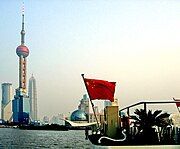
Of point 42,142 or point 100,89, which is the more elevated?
point 100,89

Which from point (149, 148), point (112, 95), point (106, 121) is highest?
point (112, 95)

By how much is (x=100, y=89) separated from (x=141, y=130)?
2119 millimetres

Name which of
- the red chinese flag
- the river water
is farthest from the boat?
the river water

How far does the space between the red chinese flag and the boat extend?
90 cm

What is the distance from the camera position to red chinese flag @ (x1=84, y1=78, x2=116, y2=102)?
13.6 meters

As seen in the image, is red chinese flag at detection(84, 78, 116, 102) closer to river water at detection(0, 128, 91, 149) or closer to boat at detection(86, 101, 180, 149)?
boat at detection(86, 101, 180, 149)

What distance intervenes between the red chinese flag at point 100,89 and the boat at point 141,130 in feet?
2.94

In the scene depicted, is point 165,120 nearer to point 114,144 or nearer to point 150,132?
point 150,132

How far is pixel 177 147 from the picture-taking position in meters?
10.9

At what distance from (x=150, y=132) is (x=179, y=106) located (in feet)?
5.81

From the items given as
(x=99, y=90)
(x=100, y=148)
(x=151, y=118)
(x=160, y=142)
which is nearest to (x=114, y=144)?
(x=100, y=148)

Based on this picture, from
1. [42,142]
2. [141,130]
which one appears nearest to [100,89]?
[141,130]

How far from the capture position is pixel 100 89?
1373 cm

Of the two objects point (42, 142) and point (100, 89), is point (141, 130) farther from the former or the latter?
point (42, 142)
